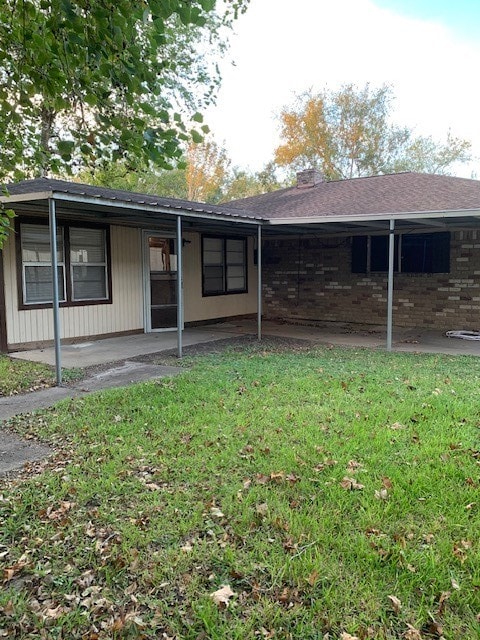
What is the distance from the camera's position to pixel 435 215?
25.7 ft

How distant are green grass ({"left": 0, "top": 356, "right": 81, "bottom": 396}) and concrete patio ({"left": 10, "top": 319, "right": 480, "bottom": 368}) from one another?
355 millimetres

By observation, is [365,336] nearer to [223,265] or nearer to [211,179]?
[223,265]

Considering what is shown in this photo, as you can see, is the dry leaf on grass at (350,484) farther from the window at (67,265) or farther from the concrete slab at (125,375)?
the window at (67,265)

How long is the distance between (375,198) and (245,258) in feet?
13.9

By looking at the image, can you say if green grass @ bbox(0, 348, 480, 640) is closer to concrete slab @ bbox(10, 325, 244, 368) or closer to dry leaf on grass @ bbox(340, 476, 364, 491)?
dry leaf on grass @ bbox(340, 476, 364, 491)

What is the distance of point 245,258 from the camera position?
1363 cm

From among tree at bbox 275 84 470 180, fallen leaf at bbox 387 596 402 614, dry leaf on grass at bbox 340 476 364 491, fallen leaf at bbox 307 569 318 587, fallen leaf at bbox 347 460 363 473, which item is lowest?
fallen leaf at bbox 387 596 402 614

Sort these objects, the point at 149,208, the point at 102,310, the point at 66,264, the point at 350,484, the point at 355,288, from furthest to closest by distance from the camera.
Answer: the point at 355,288 < the point at 102,310 < the point at 66,264 < the point at 149,208 < the point at 350,484

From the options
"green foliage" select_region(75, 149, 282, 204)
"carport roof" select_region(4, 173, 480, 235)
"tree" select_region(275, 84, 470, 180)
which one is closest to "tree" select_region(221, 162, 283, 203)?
"green foliage" select_region(75, 149, 282, 204)

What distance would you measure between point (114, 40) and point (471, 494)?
3.24 metres

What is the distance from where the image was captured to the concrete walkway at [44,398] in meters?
3.99

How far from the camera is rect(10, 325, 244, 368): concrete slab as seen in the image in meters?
7.90

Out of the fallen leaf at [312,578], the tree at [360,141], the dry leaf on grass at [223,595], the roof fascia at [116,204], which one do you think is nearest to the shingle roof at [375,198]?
the roof fascia at [116,204]

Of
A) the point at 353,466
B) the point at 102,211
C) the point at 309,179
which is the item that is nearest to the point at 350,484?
the point at 353,466
